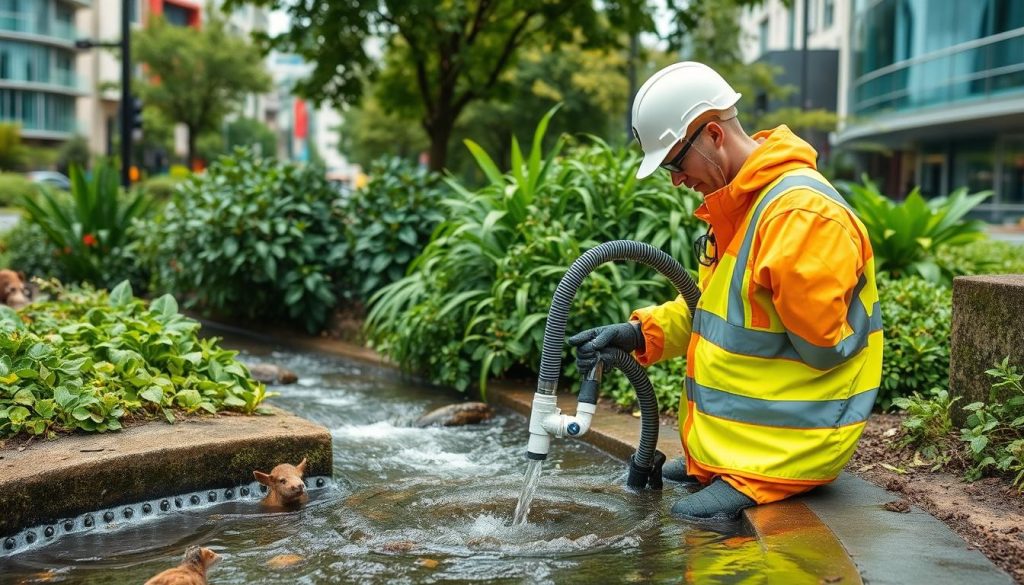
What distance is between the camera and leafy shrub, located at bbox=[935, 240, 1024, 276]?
24.0ft

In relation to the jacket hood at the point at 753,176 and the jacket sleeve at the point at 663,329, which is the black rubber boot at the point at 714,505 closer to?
the jacket sleeve at the point at 663,329

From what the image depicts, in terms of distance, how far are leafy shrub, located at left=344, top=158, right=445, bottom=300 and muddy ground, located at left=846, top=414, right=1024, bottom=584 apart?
471 cm

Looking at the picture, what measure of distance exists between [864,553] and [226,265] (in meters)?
6.90

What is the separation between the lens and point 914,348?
532cm

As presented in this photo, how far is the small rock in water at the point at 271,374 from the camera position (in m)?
7.13

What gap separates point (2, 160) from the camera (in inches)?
2023

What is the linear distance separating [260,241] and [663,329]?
5.47 metres

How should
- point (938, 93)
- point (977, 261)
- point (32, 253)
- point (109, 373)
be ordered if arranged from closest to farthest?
point (109, 373)
point (977, 261)
point (32, 253)
point (938, 93)

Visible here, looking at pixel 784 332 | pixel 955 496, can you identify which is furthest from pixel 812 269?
pixel 955 496

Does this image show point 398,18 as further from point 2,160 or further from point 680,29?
point 2,160

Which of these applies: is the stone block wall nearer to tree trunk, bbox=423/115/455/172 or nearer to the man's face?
the man's face

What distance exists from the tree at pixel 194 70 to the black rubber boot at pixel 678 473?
1741 inches

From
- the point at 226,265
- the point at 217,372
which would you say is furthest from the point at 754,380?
the point at 226,265

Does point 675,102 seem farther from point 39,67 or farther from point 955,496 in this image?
point 39,67
